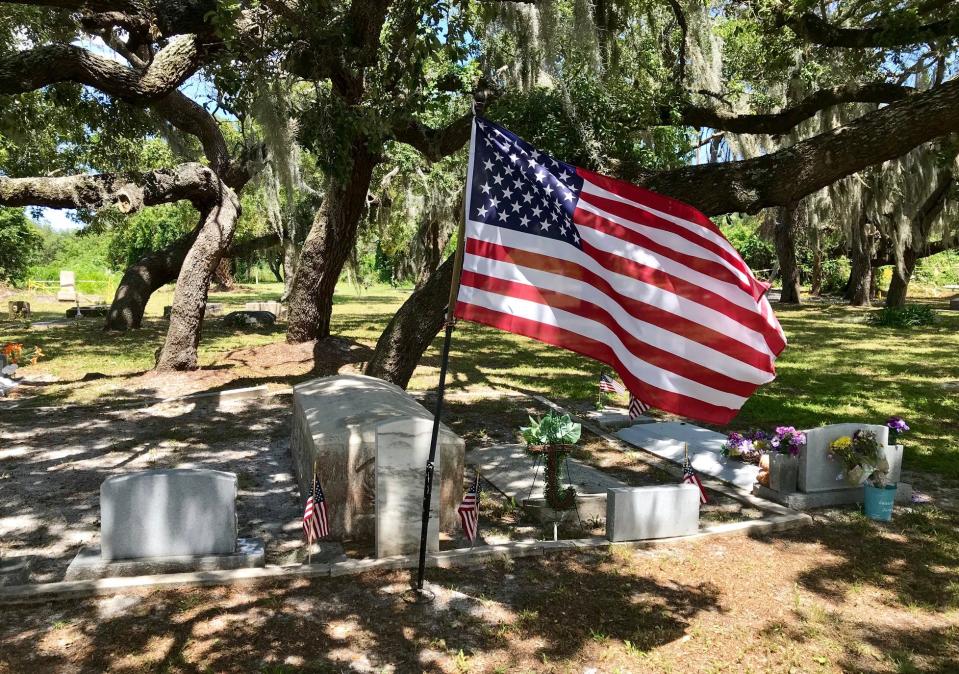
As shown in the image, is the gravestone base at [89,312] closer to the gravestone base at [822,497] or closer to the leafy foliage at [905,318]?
the gravestone base at [822,497]

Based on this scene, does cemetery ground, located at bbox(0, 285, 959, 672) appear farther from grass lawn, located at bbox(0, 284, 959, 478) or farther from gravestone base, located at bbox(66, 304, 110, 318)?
gravestone base, located at bbox(66, 304, 110, 318)

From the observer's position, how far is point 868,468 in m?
7.88

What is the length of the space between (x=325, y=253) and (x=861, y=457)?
1141 cm

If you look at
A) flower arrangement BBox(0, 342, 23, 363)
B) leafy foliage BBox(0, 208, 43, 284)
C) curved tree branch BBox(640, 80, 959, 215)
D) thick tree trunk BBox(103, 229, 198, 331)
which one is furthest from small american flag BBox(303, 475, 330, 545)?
leafy foliage BBox(0, 208, 43, 284)

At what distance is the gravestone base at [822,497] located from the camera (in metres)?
7.85

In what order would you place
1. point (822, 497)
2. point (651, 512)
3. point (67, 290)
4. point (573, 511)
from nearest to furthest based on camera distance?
point (651, 512)
point (573, 511)
point (822, 497)
point (67, 290)

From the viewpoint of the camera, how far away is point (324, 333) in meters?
17.2

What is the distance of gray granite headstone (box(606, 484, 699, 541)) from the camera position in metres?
6.71

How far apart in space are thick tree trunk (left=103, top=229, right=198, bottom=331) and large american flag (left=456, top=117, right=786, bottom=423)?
62.0 ft

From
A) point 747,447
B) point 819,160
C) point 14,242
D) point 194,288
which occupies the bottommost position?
point 747,447

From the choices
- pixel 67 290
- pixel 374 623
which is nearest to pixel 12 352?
pixel 374 623

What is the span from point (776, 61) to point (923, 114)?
6.06 metres

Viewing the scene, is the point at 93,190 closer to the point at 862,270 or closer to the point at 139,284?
the point at 139,284

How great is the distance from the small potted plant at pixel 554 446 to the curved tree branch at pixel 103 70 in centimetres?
843
